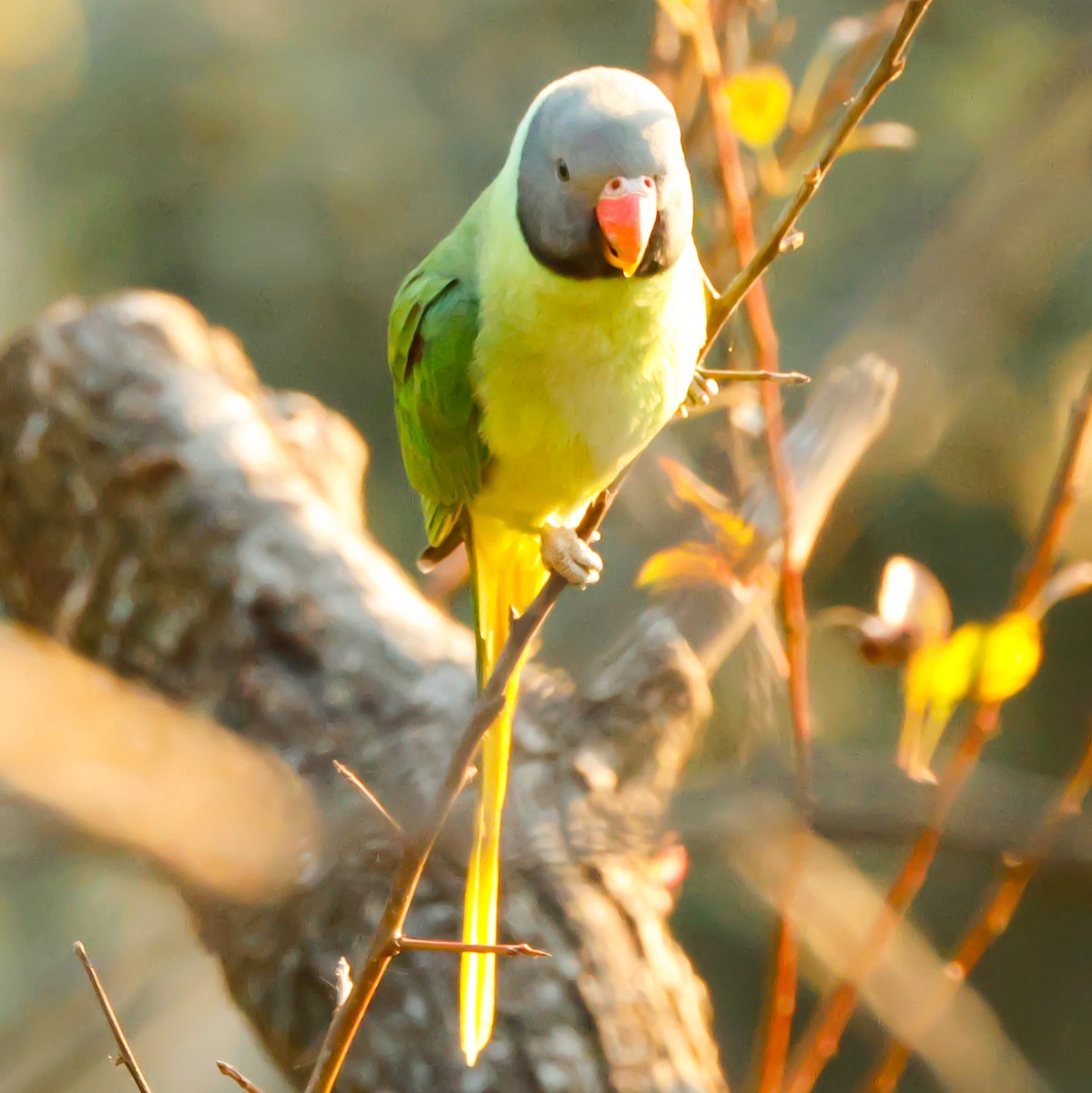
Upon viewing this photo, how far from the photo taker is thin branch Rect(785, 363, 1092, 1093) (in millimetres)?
892

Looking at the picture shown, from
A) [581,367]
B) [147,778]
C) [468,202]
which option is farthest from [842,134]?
[468,202]

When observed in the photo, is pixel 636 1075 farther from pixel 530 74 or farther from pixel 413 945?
pixel 530 74

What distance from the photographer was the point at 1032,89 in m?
2.31

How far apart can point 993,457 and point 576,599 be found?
2.67ft

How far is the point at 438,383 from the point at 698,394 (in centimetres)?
19

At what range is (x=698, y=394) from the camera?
980 millimetres

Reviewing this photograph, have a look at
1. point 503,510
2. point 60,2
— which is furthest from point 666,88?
point 60,2

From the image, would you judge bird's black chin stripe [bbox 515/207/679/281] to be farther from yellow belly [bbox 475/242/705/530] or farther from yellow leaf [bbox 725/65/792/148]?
yellow leaf [bbox 725/65/792/148]

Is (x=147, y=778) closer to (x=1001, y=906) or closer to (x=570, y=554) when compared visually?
(x=570, y=554)

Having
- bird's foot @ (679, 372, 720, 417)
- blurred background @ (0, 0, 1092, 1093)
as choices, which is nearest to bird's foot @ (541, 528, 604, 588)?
bird's foot @ (679, 372, 720, 417)

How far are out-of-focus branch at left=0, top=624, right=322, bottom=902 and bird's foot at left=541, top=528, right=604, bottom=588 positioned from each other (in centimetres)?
25

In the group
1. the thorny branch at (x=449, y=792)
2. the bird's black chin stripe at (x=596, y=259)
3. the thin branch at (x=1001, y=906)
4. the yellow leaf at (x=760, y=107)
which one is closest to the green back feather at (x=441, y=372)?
the bird's black chin stripe at (x=596, y=259)

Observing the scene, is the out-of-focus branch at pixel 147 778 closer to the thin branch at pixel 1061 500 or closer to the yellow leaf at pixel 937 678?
the yellow leaf at pixel 937 678

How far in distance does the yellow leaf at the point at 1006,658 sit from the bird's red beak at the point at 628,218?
1.15 ft
